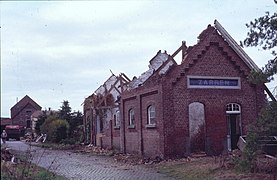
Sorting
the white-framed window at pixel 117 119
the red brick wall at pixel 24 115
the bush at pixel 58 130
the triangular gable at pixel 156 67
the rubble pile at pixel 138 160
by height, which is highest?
the triangular gable at pixel 156 67

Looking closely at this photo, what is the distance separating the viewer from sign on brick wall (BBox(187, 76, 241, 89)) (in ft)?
88.3

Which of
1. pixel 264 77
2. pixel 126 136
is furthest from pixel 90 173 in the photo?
pixel 126 136

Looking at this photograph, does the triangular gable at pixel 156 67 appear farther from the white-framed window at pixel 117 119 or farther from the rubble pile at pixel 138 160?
the rubble pile at pixel 138 160

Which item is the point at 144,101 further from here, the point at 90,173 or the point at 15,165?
the point at 15,165

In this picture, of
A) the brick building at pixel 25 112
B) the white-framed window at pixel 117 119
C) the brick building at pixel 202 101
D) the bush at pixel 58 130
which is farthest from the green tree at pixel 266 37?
the brick building at pixel 25 112

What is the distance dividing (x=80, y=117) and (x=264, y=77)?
41.2 meters

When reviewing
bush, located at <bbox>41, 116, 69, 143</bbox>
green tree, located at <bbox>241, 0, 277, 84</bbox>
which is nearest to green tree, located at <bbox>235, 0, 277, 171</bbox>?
green tree, located at <bbox>241, 0, 277, 84</bbox>

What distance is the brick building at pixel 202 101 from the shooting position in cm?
2603

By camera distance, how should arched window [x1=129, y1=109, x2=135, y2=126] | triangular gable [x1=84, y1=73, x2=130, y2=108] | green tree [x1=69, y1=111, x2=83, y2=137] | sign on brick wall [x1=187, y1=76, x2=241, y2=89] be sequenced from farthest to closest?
1. green tree [x1=69, y1=111, x2=83, y2=137]
2. triangular gable [x1=84, y1=73, x2=130, y2=108]
3. arched window [x1=129, y1=109, x2=135, y2=126]
4. sign on brick wall [x1=187, y1=76, x2=241, y2=89]

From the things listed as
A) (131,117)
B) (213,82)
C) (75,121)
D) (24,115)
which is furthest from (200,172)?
(24,115)

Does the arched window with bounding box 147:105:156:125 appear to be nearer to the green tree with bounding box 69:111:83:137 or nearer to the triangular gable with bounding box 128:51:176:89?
the triangular gable with bounding box 128:51:176:89

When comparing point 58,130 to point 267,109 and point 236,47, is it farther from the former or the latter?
point 267,109

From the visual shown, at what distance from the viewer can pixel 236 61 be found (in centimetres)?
2780

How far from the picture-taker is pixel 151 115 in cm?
2822
